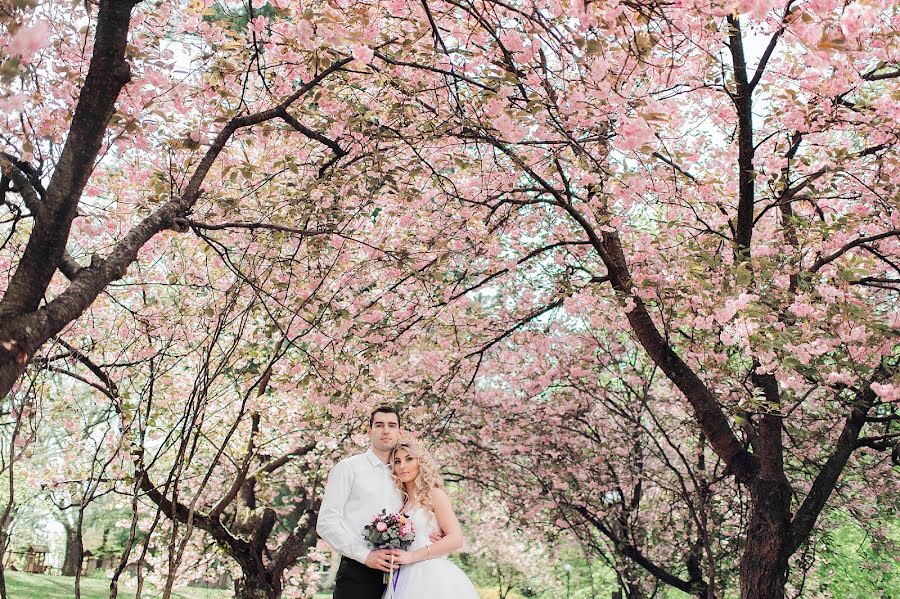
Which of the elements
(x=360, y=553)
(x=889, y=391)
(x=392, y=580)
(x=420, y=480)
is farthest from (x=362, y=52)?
(x=889, y=391)

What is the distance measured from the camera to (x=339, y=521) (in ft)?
12.4

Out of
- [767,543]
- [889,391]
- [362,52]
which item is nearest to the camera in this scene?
[362,52]

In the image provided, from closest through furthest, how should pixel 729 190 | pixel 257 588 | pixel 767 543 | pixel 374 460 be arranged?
pixel 374 460
pixel 767 543
pixel 729 190
pixel 257 588

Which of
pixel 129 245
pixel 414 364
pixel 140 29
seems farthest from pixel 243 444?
pixel 129 245

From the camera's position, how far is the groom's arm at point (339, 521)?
369 centimetres

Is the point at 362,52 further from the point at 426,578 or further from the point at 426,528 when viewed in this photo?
the point at 426,578

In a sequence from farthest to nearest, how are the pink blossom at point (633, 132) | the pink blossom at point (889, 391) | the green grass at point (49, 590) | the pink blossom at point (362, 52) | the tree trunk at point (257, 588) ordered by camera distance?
the green grass at point (49, 590) < the tree trunk at point (257, 588) < the pink blossom at point (889, 391) < the pink blossom at point (362, 52) < the pink blossom at point (633, 132)

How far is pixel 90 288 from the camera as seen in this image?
2.98m

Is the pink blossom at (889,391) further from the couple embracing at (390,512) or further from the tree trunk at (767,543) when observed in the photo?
the couple embracing at (390,512)

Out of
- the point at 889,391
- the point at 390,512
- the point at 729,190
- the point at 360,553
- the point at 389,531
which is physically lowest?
the point at 360,553

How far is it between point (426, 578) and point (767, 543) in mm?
2861

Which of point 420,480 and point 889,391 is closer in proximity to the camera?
point 420,480

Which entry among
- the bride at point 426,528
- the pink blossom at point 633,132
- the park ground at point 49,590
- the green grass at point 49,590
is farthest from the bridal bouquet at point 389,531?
the green grass at point 49,590

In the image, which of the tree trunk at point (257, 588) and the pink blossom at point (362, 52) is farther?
the tree trunk at point (257, 588)
